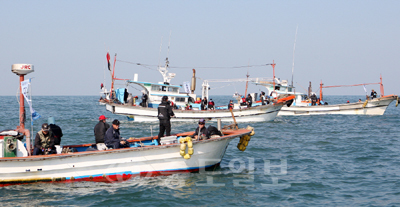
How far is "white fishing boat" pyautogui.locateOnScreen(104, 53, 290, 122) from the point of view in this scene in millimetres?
28312

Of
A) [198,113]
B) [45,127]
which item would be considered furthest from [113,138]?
[198,113]

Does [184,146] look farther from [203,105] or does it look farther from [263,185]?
[203,105]

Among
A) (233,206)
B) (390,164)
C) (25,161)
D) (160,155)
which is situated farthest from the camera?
(390,164)

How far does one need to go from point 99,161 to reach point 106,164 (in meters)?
0.22

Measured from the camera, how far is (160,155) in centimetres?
1128

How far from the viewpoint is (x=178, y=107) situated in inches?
1190

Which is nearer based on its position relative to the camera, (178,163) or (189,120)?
(178,163)

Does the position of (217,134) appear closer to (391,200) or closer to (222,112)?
(391,200)

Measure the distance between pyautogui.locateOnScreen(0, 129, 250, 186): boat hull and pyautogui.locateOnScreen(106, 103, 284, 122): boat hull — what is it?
16.0 meters

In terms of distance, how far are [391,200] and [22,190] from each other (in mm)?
9760

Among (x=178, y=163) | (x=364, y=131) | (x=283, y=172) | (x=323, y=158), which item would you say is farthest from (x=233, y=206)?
(x=364, y=131)

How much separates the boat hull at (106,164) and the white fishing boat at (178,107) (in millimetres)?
16367

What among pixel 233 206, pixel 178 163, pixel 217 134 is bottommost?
pixel 233 206

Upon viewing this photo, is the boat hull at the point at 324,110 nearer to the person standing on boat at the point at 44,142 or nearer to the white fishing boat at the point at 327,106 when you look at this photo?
the white fishing boat at the point at 327,106
